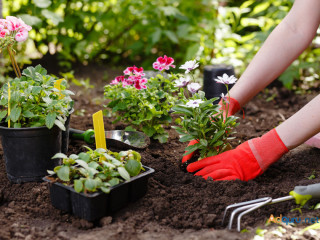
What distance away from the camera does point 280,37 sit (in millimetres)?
2232

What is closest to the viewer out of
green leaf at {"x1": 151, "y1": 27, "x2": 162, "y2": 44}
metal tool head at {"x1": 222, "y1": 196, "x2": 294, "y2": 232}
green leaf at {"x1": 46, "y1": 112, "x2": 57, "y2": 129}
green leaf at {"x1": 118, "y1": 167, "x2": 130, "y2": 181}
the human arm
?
metal tool head at {"x1": 222, "y1": 196, "x2": 294, "y2": 232}

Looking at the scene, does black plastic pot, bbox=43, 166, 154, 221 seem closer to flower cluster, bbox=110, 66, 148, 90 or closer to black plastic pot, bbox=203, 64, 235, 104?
flower cluster, bbox=110, 66, 148, 90

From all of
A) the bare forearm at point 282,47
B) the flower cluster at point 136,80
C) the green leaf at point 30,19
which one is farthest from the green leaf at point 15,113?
the green leaf at point 30,19

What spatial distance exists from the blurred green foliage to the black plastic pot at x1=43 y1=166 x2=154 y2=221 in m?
2.14

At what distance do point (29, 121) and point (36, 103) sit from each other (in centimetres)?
9

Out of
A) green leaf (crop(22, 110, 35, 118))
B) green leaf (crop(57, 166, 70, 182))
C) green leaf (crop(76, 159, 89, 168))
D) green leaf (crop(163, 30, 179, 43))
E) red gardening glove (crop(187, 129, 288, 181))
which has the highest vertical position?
green leaf (crop(163, 30, 179, 43))

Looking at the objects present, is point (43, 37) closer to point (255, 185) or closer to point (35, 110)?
point (35, 110)

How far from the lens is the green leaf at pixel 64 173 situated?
159cm

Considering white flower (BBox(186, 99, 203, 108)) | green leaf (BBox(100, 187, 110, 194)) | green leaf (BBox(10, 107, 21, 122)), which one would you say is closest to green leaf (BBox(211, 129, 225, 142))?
white flower (BBox(186, 99, 203, 108))

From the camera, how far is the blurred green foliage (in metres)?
3.71

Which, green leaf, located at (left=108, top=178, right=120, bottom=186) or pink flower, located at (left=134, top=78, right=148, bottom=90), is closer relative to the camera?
green leaf, located at (left=108, top=178, right=120, bottom=186)

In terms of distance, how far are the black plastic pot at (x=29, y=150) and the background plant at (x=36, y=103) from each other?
0.04 meters

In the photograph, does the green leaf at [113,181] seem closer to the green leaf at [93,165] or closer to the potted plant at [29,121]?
the green leaf at [93,165]

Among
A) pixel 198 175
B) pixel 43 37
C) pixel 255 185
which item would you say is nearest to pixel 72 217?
pixel 198 175
